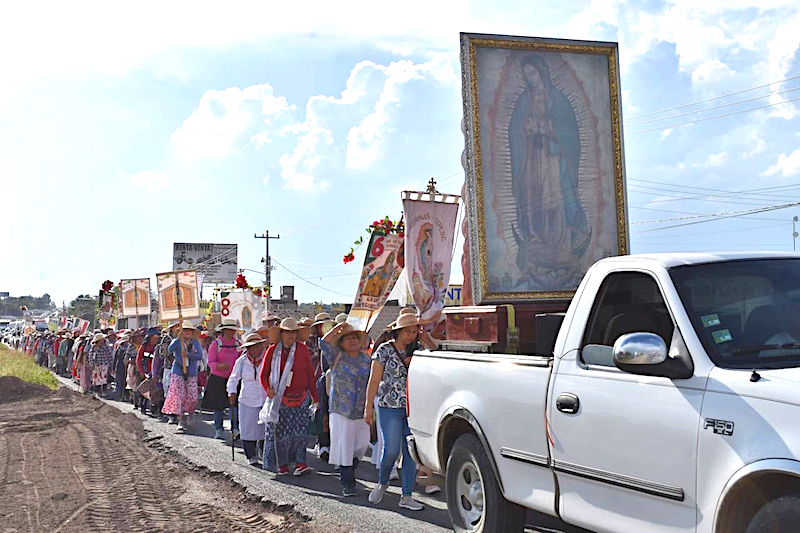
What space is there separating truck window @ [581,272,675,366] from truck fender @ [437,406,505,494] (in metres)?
1.17

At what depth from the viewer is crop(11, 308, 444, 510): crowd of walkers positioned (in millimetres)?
8266

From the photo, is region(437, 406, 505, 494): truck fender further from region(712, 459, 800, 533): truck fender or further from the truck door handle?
region(712, 459, 800, 533): truck fender

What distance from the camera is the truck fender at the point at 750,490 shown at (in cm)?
360

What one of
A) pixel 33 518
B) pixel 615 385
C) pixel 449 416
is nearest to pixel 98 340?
pixel 33 518

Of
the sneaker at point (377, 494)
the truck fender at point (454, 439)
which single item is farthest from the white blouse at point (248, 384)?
the truck fender at point (454, 439)

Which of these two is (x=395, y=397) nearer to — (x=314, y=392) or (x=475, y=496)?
(x=475, y=496)

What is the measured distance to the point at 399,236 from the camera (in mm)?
14977

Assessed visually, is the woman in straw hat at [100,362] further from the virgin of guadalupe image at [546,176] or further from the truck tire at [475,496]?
the truck tire at [475,496]

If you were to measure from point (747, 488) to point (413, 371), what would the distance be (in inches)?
144

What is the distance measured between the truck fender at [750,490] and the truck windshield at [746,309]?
1.84 ft

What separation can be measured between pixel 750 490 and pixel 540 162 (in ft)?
18.7

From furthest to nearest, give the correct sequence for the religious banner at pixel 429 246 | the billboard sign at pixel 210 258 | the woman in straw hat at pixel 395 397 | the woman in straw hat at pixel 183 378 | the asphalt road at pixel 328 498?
the billboard sign at pixel 210 258 → the woman in straw hat at pixel 183 378 → the religious banner at pixel 429 246 → the woman in straw hat at pixel 395 397 → the asphalt road at pixel 328 498

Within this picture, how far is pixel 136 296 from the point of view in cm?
3322

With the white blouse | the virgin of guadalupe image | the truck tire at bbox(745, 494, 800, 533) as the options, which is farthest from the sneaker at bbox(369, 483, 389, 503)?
the truck tire at bbox(745, 494, 800, 533)
